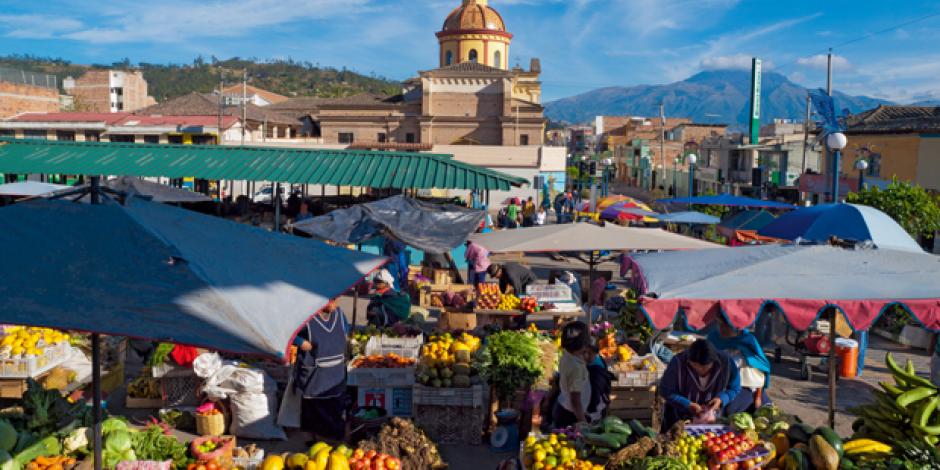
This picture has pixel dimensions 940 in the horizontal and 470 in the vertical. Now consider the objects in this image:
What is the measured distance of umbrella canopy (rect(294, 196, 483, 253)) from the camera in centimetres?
1110

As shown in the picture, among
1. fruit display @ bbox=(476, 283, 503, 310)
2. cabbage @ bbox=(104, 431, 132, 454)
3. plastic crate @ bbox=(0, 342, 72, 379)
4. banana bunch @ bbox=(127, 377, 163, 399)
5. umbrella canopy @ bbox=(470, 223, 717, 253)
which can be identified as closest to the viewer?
cabbage @ bbox=(104, 431, 132, 454)

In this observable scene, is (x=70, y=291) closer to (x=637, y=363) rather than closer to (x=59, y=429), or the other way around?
(x=59, y=429)

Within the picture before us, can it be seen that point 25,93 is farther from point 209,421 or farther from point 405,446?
point 405,446

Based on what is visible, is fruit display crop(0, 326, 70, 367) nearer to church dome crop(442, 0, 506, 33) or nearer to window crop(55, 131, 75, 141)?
window crop(55, 131, 75, 141)

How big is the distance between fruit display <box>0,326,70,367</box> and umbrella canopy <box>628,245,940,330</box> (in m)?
6.00

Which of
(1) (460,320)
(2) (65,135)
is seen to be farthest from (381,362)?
(2) (65,135)

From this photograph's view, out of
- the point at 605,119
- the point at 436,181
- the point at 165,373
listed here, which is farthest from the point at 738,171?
the point at 605,119

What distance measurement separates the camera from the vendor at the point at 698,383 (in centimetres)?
575

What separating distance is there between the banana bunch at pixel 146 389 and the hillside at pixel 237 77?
358 ft

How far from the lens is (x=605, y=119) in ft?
351

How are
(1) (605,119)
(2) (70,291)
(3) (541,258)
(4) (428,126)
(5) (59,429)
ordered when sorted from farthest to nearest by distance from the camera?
(1) (605,119) → (4) (428,126) → (3) (541,258) → (5) (59,429) → (2) (70,291)

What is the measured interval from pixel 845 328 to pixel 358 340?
23.2 ft

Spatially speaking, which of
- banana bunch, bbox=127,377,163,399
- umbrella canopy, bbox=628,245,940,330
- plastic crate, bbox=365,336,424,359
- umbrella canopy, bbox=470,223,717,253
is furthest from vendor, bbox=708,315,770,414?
banana bunch, bbox=127,377,163,399

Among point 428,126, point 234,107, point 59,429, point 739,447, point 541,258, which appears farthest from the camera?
point 234,107
